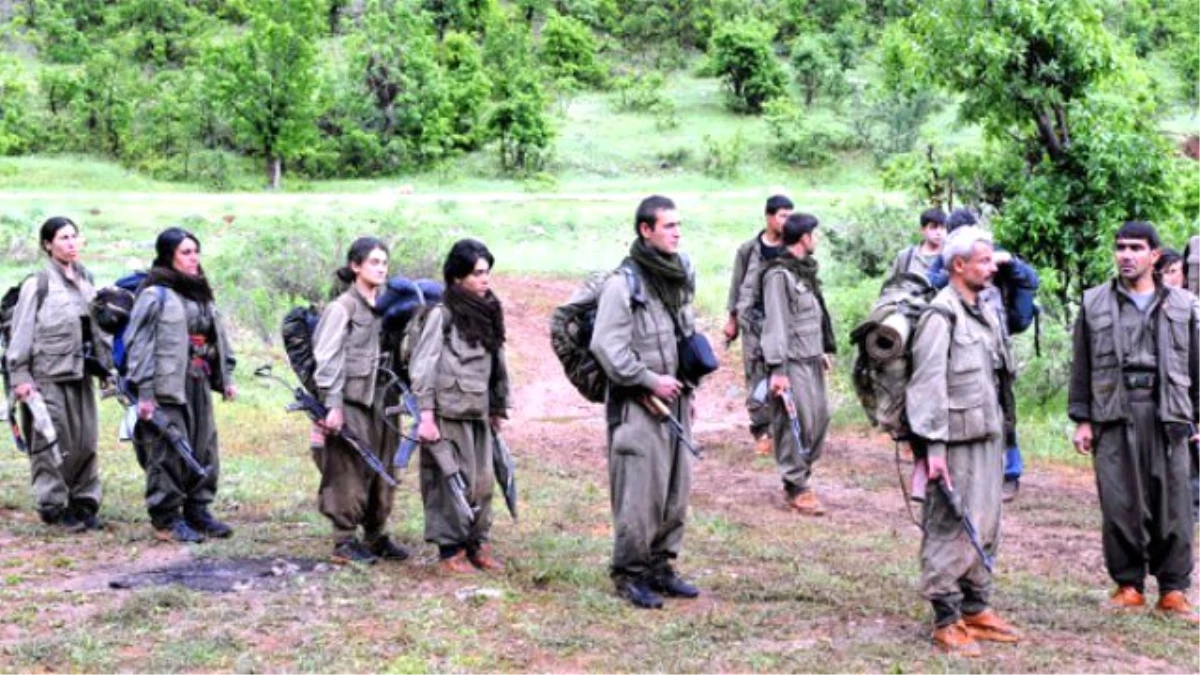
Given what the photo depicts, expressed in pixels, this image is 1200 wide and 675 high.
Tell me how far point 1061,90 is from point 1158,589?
5.63m

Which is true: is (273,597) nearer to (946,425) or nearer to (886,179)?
(946,425)

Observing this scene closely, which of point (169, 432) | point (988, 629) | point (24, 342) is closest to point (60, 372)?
point (24, 342)

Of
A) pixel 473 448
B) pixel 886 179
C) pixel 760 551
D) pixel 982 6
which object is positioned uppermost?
pixel 982 6

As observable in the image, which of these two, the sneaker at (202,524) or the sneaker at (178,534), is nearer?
the sneaker at (178,534)

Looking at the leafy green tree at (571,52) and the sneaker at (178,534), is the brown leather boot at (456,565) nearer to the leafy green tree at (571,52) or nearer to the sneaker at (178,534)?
the sneaker at (178,534)

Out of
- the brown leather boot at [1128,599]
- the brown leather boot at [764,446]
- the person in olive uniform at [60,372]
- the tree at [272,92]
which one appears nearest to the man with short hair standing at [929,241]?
the brown leather boot at [764,446]

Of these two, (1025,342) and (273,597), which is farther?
(1025,342)

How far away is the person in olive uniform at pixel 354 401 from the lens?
22.9 ft

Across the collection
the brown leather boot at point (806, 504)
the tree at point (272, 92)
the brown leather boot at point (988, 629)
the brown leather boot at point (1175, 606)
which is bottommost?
the brown leather boot at point (806, 504)

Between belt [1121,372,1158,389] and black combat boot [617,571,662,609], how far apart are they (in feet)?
8.03

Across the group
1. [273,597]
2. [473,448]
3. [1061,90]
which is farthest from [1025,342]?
[273,597]

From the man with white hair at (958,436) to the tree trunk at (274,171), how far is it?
28.0m

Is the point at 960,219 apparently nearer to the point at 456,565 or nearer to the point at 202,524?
the point at 456,565

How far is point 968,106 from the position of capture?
1149cm
